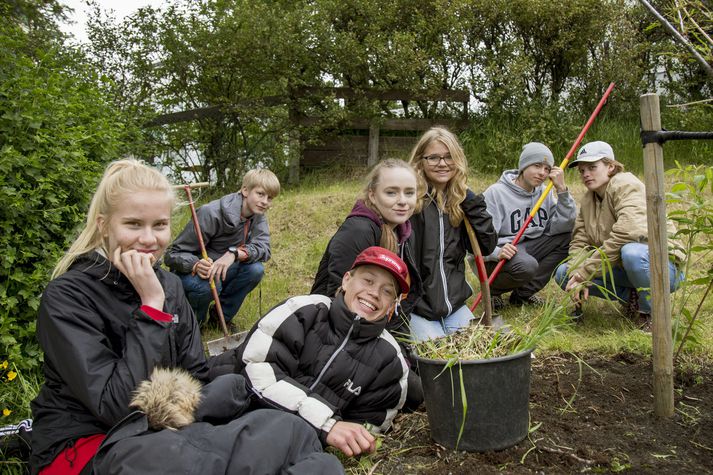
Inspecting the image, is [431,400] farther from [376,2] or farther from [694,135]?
[376,2]

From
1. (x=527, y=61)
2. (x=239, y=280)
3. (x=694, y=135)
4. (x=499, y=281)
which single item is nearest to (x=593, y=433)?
(x=694, y=135)

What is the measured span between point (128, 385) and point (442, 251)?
2329 millimetres

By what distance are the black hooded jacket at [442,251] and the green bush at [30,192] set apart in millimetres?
1999

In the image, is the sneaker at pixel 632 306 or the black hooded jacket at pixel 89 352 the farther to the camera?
the sneaker at pixel 632 306

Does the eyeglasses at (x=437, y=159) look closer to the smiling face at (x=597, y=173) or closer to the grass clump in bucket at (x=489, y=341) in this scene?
the smiling face at (x=597, y=173)

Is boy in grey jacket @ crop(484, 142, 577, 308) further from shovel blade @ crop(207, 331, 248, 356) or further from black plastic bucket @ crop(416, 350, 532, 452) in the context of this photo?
black plastic bucket @ crop(416, 350, 532, 452)

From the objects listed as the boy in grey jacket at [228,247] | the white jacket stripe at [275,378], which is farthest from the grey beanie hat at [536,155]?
the white jacket stripe at [275,378]

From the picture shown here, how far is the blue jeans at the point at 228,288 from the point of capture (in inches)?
184

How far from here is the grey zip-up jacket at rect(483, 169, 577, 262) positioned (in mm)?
5133

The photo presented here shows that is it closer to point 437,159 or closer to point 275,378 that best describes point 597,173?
point 437,159

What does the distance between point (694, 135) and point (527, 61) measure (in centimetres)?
780

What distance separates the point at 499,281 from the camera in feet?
16.5

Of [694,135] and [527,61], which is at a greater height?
[527,61]

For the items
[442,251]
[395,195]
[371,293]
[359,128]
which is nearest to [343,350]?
[371,293]
